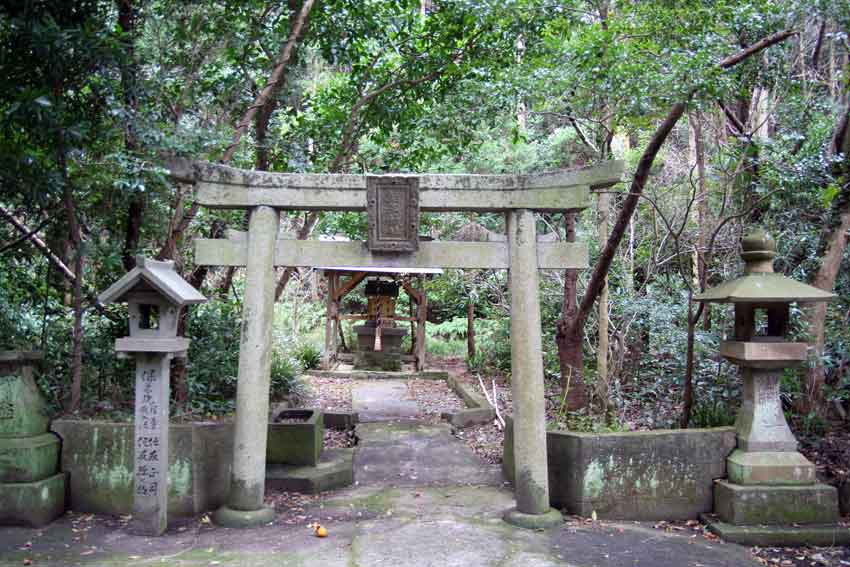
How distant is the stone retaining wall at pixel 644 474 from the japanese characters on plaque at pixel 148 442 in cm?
383

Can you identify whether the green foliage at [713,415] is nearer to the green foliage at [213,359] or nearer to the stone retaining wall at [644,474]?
the stone retaining wall at [644,474]

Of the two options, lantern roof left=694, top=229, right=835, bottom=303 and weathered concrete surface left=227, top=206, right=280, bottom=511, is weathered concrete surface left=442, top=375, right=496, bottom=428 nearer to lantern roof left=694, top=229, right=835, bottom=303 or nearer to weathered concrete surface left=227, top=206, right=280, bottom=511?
weathered concrete surface left=227, top=206, right=280, bottom=511

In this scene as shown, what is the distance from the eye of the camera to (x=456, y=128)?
9.56 m

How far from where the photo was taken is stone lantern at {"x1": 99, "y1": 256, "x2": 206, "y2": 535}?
533cm

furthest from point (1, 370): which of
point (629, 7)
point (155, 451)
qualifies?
point (629, 7)

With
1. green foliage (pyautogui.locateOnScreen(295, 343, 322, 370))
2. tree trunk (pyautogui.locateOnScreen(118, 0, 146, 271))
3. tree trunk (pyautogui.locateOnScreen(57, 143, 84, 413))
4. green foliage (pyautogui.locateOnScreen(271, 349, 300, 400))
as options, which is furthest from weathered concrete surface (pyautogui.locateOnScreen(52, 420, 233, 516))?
green foliage (pyautogui.locateOnScreen(295, 343, 322, 370))

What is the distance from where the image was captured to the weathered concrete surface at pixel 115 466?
5.72m

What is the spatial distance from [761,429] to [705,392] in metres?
1.34

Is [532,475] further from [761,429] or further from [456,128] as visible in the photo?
[456,128]

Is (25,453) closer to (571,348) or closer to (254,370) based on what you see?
(254,370)

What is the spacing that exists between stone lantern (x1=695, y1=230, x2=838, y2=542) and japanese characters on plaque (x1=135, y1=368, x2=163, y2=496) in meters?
5.06

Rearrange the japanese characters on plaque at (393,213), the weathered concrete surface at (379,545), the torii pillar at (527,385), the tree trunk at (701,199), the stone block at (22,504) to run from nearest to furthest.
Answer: the weathered concrete surface at (379,545) → the stone block at (22,504) → the torii pillar at (527,385) → the japanese characters on plaque at (393,213) → the tree trunk at (701,199)

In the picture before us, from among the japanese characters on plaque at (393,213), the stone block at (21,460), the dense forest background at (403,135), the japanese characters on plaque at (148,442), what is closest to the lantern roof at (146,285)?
the japanese characters on plaque at (148,442)

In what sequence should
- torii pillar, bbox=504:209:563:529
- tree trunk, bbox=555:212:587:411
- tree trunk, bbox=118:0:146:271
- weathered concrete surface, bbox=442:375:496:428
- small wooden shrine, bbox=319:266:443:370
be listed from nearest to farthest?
1. torii pillar, bbox=504:209:563:529
2. tree trunk, bbox=118:0:146:271
3. tree trunk, bbox=555:212:587:411
4. weathered concrete surface, bbox=442:375:496:428
5. small wooden shrine, bbox=319:266:443:370
